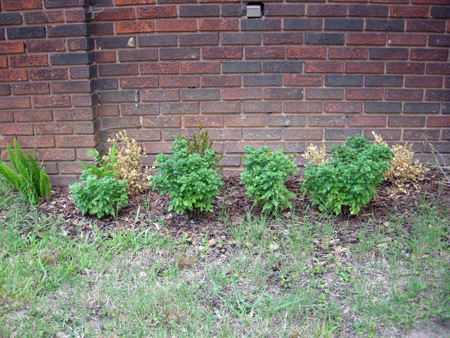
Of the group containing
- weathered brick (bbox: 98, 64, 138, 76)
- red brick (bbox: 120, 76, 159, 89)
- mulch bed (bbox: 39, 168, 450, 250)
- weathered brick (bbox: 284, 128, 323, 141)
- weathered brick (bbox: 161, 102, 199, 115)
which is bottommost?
mulch bed (bbox: 39, 168, 450, 250)

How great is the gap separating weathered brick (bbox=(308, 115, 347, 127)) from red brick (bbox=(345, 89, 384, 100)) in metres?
0.20

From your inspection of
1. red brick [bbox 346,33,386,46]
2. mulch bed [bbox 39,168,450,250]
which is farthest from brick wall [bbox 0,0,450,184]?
mulch bed [bbox 39,168,450,250]

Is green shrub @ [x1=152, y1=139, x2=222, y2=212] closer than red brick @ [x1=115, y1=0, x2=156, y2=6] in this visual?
Yes

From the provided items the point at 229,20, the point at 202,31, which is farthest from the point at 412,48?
the point at 202,31

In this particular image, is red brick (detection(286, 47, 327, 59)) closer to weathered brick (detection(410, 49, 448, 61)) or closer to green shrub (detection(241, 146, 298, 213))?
weathered brick (detection(410, 49, 448, 61))

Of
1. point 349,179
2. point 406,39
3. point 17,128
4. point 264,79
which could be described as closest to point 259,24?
point 264,79

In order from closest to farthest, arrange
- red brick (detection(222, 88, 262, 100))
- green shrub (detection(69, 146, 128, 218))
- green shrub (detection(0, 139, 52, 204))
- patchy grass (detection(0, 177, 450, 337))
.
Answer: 1. patchy grass (detection(0, 177, 450, 337))
2. green shrub (detection(69, 146, 128, 218))
3. green shrub (detection(0, 139, 52, 204))
4. red brick (detection(222, 88, 262, 100))

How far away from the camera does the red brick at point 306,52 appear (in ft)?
11.4

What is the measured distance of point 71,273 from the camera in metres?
2.56

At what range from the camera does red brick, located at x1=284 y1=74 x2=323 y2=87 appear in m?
3.54

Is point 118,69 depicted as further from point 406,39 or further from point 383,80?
point 406,39

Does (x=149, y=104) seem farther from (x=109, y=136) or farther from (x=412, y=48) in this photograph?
(x=412, y=48)

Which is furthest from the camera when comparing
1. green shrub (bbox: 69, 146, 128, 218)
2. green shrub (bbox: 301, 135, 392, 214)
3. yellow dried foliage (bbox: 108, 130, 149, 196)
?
yellow dried foliage (bbox: 108, 130, 149, 196)

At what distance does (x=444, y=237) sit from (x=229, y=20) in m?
2.43
